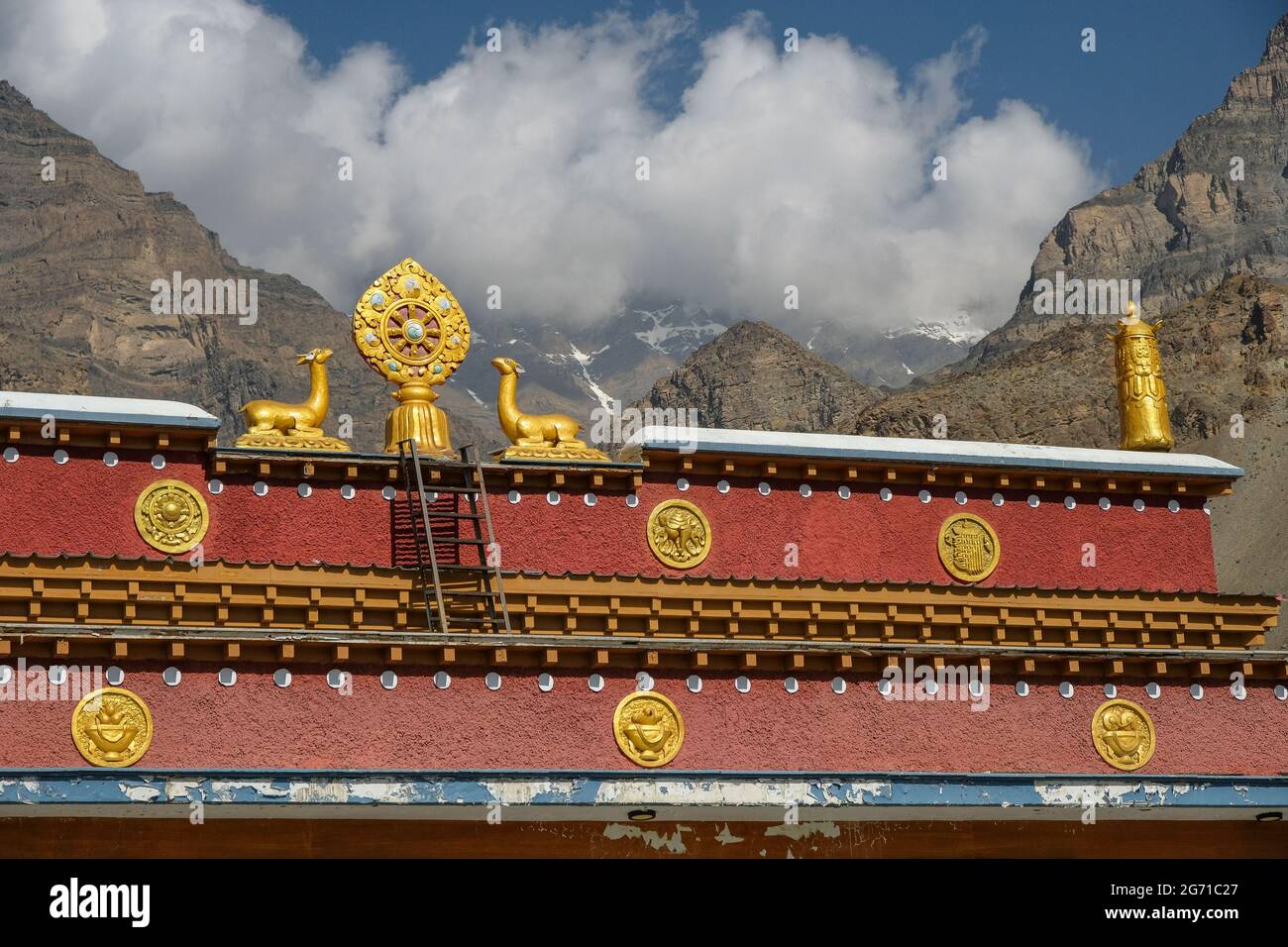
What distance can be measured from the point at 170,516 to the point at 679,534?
7101 millimetres

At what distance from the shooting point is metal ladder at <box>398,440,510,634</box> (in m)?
23.7

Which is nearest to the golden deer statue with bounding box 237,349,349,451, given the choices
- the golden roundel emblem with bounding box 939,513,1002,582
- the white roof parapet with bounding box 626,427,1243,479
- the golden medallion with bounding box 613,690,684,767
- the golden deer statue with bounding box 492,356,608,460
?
the golden deer statue with bounding box 492,356,608,460

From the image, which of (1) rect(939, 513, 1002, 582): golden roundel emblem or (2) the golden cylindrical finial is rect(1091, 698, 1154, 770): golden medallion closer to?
(1) rect(939, 513, 1002, 582): golden roundel emblem

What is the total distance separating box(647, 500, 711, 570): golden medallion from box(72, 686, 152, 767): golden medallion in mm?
9034

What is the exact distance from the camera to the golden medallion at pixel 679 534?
25.5 metres

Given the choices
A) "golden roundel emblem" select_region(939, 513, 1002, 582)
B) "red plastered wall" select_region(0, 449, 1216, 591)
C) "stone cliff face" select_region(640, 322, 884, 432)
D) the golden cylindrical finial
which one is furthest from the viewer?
"stone cliff face" select_region(640, 322, 884, 432)

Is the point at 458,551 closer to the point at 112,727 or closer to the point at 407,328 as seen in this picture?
the point at 407,328

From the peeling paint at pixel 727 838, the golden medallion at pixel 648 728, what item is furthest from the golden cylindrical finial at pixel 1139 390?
the peeling paint at pixel 727 838

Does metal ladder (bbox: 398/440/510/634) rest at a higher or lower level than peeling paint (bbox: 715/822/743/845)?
higher

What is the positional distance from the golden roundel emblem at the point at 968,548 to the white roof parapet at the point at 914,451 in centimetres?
95

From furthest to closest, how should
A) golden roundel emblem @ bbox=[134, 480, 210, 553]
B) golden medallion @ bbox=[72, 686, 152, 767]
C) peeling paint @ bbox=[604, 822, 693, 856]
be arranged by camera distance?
1. golden roundel emblem @ bbox=[134, 480, 210, 553]
2. golden medallion @ bbox=[72, 686, 152, 767]
3. peeling paint @ bbox=[604, 822, 693, 856]

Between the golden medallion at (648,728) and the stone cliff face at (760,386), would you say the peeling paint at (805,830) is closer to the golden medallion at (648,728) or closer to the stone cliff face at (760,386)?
the golden medallion at (648,728)
